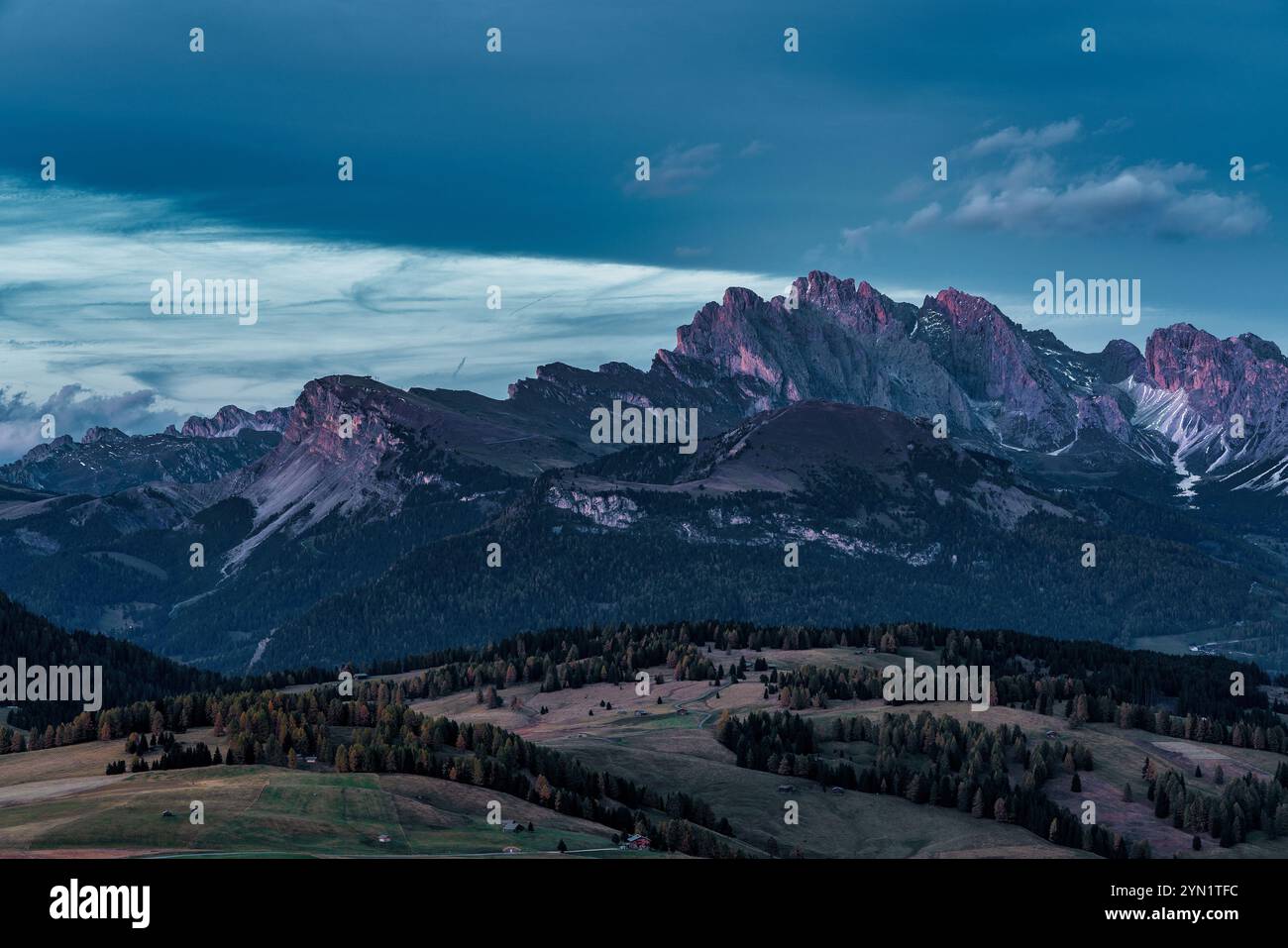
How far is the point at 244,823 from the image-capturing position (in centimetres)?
17812
